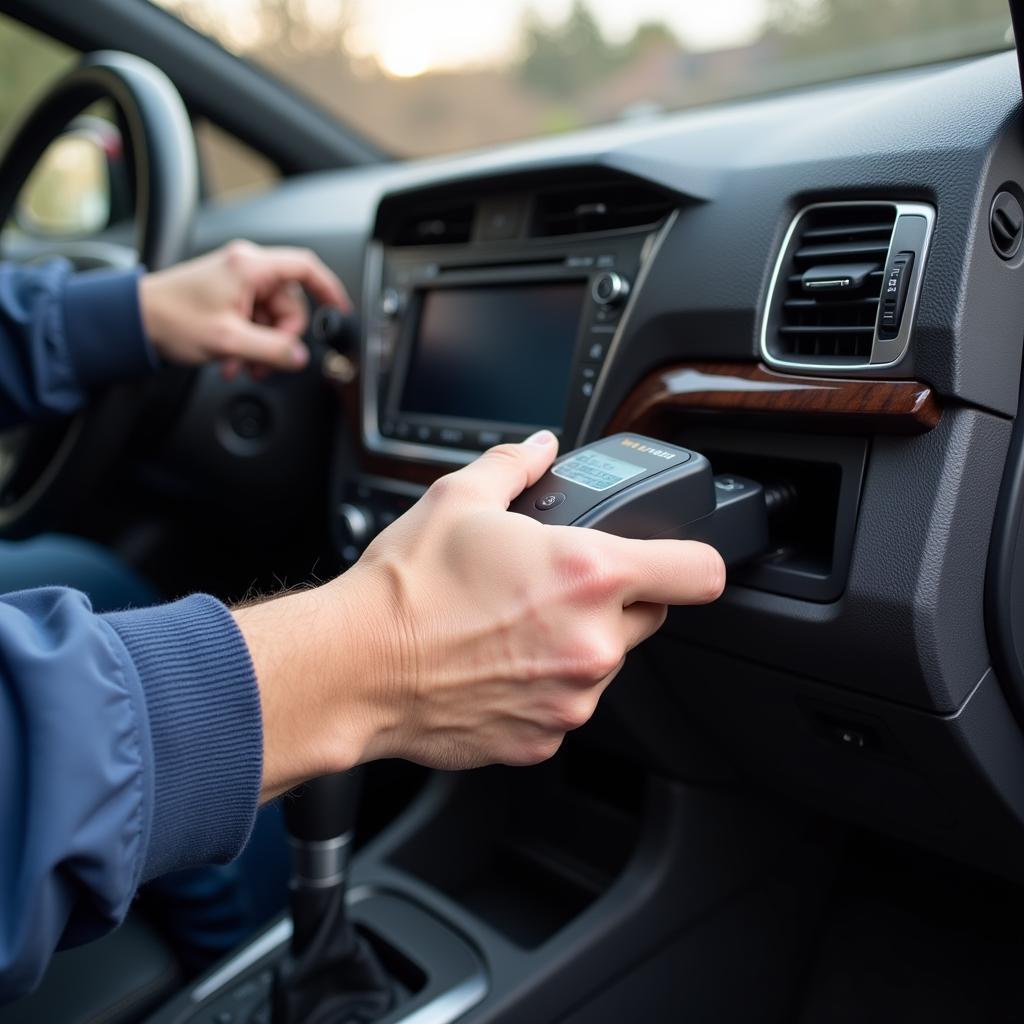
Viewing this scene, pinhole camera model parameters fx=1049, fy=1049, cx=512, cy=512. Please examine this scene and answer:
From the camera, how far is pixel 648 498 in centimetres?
68

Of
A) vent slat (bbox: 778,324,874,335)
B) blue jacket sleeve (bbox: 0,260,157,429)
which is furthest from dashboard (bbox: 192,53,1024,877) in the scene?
blue jacket sleeve (bbox: 0,260,157,429)

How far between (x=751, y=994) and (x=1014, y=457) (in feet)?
2.39

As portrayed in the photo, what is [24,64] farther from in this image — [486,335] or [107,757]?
[107,757]

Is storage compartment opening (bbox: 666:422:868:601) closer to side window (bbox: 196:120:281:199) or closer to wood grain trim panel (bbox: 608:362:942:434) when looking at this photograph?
wood grain trim panel (bbox: 608:362:942:434)

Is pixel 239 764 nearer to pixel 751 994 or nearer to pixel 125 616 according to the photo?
pixel 125 616

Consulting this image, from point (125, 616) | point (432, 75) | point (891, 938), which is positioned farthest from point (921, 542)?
point (432, 75)

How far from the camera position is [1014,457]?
0.75 metres

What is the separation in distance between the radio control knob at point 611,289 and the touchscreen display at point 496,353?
0.15ft

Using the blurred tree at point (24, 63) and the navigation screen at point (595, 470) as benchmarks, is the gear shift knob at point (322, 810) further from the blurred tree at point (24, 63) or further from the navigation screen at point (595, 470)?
the blurred tree at point (24, 63)

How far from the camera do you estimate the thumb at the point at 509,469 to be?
67cm

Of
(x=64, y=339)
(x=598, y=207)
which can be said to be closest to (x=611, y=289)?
(x=598, y=207)

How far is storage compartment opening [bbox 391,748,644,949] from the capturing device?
1.22 meters

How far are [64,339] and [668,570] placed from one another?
0.86 metres

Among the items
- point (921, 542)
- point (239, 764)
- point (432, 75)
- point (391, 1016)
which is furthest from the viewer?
point (432, 75)
